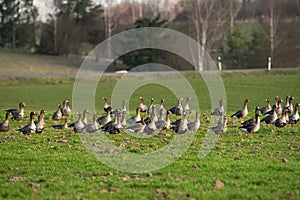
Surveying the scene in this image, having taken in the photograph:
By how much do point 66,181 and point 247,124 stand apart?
771 centimetres

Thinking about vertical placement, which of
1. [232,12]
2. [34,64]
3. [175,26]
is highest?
[232,12]

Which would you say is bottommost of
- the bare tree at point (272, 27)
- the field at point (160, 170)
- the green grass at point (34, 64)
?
the field at point (160, 170)

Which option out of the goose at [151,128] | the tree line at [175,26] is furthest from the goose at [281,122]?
the tree line at [175,26]

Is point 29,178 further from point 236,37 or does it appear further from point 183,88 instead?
point 236,37

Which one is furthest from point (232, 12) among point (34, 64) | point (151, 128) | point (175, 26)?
point (151, 128)

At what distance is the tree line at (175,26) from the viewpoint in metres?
53.2

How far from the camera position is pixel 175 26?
64.9 m

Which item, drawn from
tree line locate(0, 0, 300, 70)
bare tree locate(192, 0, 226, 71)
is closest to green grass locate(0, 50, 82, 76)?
tree line locate(0, 0, 300, 70)

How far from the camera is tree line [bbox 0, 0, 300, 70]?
53.2 m

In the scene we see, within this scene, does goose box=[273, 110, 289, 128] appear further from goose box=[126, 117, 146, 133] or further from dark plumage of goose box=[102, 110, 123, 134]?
dark plumage of goose box=[102, 110, 123, 134]

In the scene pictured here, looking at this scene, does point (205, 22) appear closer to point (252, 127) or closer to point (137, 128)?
point (252, 127)

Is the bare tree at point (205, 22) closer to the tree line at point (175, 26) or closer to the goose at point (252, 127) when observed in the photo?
the tree line at point (175, 26)

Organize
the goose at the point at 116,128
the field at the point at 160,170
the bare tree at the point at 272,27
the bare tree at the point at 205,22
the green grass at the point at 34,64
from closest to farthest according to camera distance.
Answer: the field at the point at 160,170, the goose at the point at 116,128, the bare tree at the point at 272,27, the bare tree at the point at 205,22, the green grass at the point at 34,64

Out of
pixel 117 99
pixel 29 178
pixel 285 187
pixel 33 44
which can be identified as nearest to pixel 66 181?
pixel 29 178
